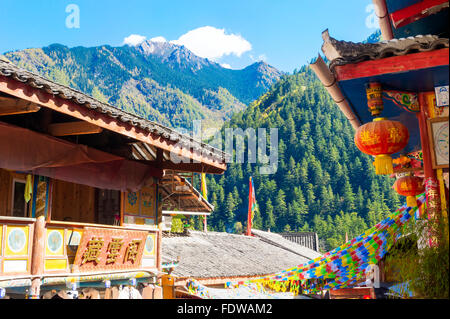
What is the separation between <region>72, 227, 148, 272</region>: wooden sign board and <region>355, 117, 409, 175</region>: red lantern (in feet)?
16.6

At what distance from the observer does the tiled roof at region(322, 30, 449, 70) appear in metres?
4.11

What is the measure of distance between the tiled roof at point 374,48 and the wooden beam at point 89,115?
3502 mm

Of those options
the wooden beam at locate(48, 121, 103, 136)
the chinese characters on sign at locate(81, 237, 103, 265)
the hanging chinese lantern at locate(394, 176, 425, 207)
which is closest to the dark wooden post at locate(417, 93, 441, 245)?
the hanging chinese lantern at locate(394, 176, 425, 207)

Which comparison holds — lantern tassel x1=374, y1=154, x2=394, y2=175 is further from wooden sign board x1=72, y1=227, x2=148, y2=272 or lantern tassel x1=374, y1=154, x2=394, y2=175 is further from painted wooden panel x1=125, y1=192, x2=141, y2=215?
painted wooden panel x1=125, y1=192, x2=141, y2=215

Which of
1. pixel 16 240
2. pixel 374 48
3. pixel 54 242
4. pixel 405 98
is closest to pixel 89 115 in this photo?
pixel 16 240

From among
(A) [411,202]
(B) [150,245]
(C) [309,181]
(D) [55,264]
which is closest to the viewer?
(A) [411,202]

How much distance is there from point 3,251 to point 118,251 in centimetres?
249

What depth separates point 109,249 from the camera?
8.60 m

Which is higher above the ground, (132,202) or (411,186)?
(132,202)

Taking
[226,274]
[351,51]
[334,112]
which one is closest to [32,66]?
[334,112]

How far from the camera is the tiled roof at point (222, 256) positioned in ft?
58.9

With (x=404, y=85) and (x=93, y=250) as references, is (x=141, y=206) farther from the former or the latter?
(x=404, y=85)

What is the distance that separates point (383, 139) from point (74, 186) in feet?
24.3
